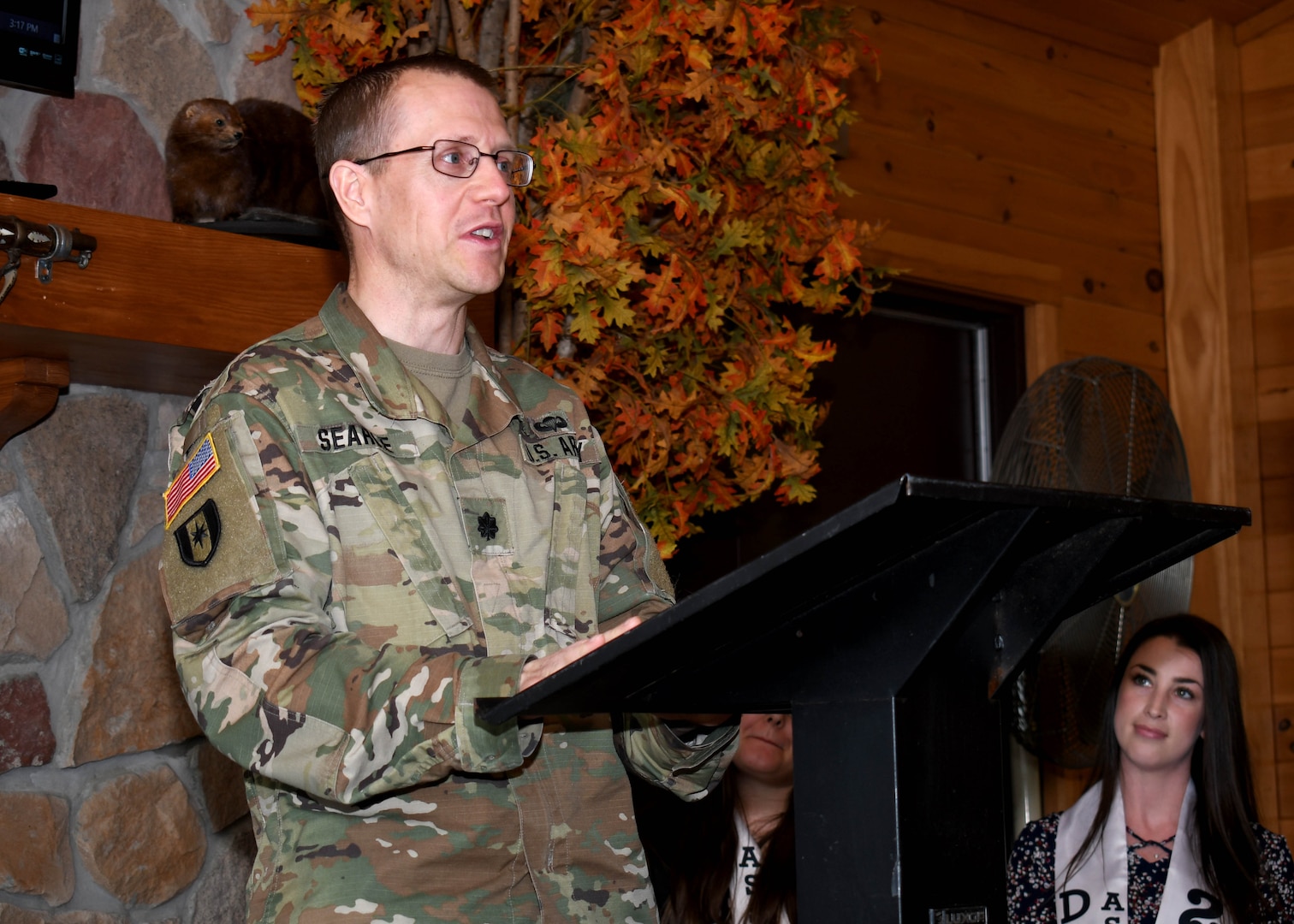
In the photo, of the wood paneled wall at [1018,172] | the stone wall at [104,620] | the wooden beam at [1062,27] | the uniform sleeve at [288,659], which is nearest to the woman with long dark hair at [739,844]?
the stone wall at [104,620]

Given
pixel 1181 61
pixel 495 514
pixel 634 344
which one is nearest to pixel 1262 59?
pixel 1181 61

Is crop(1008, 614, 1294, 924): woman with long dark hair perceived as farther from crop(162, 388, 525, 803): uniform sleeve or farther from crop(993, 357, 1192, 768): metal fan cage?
crop(162, 388, 525, 803): uniform sleeve

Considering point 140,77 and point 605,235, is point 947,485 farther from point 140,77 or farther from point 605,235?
point 140,77

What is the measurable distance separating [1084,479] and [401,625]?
7.19 feet

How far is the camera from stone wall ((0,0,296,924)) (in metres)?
2.18

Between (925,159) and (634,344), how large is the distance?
1511 mm

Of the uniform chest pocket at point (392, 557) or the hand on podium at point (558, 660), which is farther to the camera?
the uniform chest pocket at point (392, 557)

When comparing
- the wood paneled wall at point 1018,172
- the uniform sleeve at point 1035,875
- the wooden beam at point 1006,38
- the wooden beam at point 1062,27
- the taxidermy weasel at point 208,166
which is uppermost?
the wooden beam at point 1062,27

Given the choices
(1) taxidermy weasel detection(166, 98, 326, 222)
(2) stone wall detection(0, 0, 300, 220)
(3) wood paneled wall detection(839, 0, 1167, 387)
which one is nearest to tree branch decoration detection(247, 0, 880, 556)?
(2) stone wall detection(0, 0, 300, 220)

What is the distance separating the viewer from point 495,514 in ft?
4.77

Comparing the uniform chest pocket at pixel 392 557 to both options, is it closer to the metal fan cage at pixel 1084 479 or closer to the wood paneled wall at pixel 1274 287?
the metal fan cage at pixel 1084 479

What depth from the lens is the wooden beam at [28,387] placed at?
6.84 ft

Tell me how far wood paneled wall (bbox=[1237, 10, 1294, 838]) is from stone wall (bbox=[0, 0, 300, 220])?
9.91 feet

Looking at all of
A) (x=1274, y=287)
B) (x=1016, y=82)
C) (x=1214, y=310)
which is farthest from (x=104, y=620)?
(x=1274, y=287)
